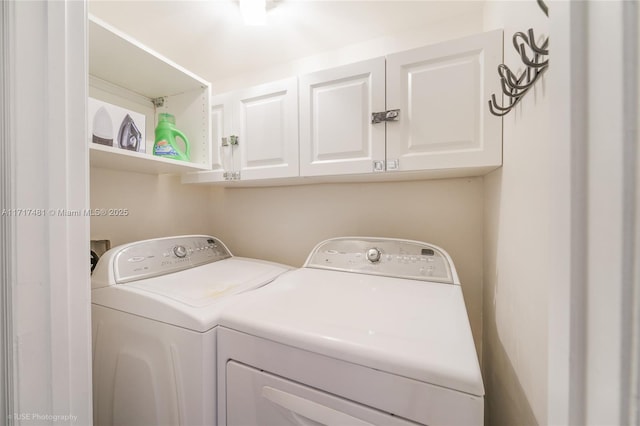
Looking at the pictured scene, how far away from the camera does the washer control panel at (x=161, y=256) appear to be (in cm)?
113

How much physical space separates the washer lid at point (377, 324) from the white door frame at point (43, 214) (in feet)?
1.24

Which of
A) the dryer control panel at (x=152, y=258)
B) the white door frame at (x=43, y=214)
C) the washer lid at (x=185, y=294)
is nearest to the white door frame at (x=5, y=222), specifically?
the white door frame at (x=43, y=214)

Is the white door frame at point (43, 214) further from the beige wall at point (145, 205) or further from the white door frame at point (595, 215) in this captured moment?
the beige wall at point (145, 205)

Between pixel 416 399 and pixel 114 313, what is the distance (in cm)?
114

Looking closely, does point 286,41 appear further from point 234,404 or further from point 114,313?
point 234,404

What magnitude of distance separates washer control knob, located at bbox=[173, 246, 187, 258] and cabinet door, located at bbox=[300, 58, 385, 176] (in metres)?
0.84

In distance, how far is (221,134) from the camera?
1.61m

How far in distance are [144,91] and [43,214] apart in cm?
141

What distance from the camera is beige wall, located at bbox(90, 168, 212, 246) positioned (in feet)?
4.61

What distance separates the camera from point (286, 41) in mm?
1575

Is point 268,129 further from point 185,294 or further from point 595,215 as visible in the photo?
point 595,215

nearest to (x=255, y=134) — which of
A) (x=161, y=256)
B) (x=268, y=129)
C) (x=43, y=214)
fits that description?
(x=268, y=129)

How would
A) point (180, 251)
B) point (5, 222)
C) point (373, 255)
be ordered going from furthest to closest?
1. point (180, 251)
2. point (373, 255)
3. point (5, 222)

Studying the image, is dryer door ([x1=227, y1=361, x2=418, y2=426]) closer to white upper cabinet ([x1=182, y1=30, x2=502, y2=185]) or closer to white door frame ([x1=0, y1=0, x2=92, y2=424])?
white door frame ([x1=0, y1=0, x2=92, y2=424])
